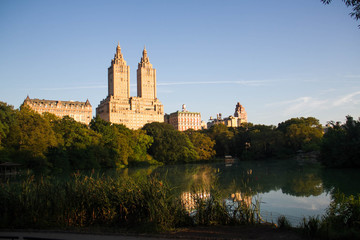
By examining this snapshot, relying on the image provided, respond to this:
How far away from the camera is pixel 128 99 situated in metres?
120

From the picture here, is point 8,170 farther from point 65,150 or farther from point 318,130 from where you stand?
point 318,130

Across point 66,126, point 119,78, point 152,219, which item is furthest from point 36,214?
point 119,78

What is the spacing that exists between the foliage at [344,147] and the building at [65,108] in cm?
9696

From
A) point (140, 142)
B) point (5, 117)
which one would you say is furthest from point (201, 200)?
point (140, 142)

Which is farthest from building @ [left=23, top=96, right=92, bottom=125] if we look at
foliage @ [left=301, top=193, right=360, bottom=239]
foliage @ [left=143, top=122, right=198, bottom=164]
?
foliage @ [left=301, top=193, right=360, bottom=239]

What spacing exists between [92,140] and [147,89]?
8572cm

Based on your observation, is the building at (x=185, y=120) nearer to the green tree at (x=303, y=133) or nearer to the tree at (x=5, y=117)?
the green tree at (x=303, y=133)

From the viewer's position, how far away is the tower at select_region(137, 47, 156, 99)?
127950 mm

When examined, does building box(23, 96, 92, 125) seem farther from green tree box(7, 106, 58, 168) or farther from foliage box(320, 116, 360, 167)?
foliage box(320, 116, 360, 167)

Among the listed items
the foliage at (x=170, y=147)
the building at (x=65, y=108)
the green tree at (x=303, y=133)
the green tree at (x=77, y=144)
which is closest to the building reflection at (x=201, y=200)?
the green tree at (x=77, y=144)

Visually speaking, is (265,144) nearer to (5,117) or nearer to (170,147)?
(170,147)

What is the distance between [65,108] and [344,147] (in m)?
103

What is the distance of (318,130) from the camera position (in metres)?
57.3

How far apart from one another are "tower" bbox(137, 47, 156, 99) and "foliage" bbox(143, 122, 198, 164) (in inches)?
2735
